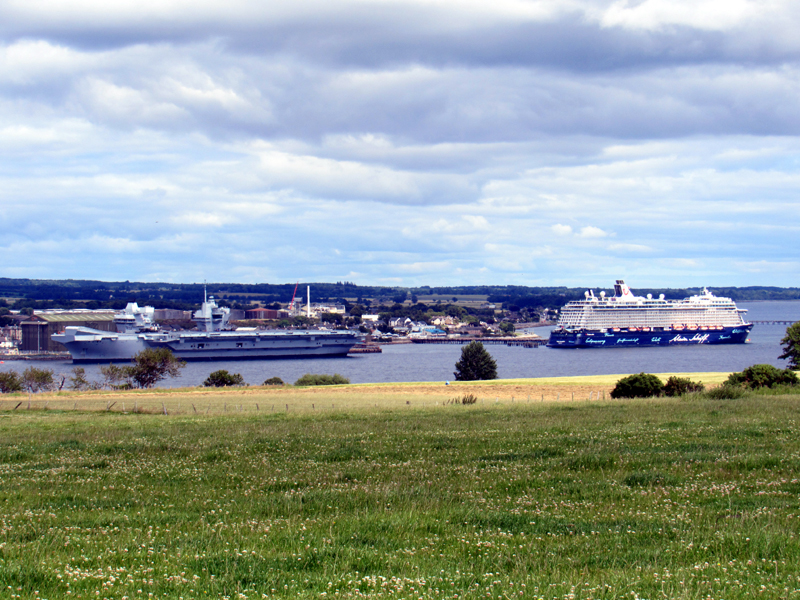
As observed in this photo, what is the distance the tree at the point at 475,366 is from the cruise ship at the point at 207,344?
150ft

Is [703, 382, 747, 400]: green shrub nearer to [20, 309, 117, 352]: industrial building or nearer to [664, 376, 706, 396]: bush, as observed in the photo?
[664, 376, 706, 396]: bush

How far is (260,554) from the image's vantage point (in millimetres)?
6336

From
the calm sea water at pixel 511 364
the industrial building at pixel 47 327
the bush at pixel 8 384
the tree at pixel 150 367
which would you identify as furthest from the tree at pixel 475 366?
the industrial building at pixel 47 327

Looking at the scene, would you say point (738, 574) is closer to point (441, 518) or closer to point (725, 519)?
point (725, 519)

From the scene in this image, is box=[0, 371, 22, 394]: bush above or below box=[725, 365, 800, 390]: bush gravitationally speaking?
below

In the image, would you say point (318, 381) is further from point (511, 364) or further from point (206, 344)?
point (206, 344)

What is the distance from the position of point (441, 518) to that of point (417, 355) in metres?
118

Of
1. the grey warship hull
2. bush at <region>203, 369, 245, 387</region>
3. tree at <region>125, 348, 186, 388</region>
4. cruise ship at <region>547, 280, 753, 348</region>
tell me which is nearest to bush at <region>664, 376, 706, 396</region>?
bush at <region>203, 369, 245, 387</region>

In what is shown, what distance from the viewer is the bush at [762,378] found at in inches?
1316

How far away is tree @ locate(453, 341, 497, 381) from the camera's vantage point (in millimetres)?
71125

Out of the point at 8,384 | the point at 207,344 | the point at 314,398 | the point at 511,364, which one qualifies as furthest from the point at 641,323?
the point at 314,398

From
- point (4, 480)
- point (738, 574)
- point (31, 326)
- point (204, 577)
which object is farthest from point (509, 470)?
point (31, 326)

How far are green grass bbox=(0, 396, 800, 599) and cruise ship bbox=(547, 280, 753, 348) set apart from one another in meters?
112

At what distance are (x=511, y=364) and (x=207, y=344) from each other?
152ft
